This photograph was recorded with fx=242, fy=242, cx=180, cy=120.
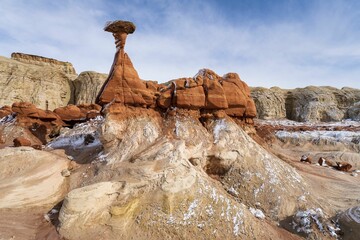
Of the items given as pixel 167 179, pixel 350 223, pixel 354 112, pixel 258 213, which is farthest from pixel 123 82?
pixel 354 112

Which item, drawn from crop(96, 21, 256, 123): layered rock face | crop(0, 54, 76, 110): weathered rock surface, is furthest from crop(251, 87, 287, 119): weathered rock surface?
crop(96, 21, 256, 123): layered rock face

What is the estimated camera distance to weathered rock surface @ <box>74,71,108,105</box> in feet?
150

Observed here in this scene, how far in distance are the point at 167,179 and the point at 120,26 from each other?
19.7 feet

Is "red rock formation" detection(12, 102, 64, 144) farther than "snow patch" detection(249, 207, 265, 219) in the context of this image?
Yes

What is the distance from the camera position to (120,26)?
9078mm

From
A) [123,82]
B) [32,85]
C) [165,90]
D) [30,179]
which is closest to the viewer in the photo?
[30,179]

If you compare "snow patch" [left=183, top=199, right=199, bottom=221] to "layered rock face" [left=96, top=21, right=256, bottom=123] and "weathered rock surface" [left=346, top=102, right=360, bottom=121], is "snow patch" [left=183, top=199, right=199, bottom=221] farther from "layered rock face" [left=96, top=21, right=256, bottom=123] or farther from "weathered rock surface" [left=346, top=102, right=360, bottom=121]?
"weathered rock surface" [left=346, top=102, right=360, bottom=121]

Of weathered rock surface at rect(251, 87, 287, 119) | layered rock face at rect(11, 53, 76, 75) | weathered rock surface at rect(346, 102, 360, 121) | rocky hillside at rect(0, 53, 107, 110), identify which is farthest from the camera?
layered rock face at rect(11, 53, 76, 75)

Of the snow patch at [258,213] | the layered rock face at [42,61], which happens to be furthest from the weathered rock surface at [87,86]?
the snow patch at [258,213]

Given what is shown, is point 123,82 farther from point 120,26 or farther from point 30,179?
point 30,179

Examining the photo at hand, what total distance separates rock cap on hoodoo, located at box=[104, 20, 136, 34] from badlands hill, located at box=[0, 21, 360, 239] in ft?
0.15

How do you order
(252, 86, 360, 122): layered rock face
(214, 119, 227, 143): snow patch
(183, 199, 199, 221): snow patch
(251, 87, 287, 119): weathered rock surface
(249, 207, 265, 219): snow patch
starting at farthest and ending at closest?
(251, 87, 287, 119): weathered rock surface
(252, 86, 360, 122): layered rock face
(214, 119, 227, 143): snow patch
(249, 207, 265, 219): snow patch
(183, 199, 199, 221): snow patch

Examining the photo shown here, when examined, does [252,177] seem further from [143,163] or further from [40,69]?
[40,69]

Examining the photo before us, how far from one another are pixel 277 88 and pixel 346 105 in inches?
488
